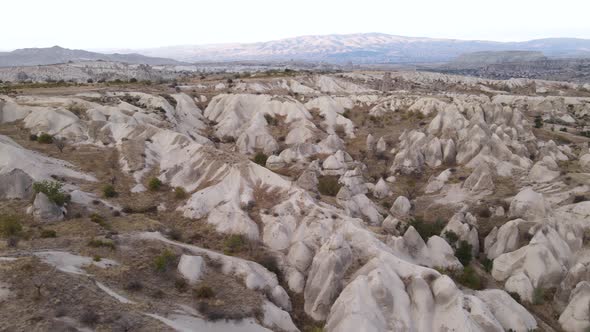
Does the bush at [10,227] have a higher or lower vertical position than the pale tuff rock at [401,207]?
higher

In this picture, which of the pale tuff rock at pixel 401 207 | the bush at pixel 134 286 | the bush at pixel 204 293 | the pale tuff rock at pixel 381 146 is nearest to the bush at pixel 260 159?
the pale tuff rock at pixel 381 146

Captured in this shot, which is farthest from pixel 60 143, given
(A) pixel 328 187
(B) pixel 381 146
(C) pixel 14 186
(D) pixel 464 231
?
(B) pixel 381 146

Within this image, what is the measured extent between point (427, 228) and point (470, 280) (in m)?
8.16

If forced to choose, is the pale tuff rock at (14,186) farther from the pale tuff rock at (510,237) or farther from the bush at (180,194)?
the pale tuff rock at (510,237)

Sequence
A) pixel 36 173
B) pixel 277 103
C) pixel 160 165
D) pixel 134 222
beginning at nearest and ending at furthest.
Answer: pixel 134 222 < pixel 36 173 < pixel 160 165 < pixel 277 103

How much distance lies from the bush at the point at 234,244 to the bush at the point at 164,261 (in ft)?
15.2

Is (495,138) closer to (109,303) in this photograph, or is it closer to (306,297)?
(306,297)

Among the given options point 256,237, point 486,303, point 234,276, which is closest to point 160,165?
point 256,237

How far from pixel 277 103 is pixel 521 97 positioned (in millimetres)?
56173

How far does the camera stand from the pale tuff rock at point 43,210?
26797 mm

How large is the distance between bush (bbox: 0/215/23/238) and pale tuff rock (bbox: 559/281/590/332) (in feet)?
112

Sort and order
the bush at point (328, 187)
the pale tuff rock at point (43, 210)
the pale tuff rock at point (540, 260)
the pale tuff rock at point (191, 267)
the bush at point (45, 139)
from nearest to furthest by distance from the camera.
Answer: the pale tuff rock at point (191, 267) → the pale tuff rock at point (43, 210) → the pale tuff rock at point (540, 260) → the bush at point (45, 139) → the bush at point (328, 187)

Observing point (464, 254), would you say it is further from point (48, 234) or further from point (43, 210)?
point (43, 210)

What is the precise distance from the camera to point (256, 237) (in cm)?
2964
